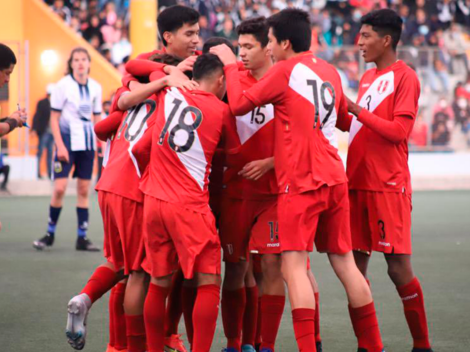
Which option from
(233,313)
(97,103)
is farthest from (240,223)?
(97,103)

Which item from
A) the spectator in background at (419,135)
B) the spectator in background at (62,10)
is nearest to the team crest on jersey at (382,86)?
the spectator in background at (419,135)

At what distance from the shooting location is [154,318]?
14.9 feet

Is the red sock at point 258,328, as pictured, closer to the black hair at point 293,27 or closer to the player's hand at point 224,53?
the player's hand at point 224,53

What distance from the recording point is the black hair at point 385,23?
17.2 ft

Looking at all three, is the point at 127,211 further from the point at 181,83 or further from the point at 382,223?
the point at 382,223

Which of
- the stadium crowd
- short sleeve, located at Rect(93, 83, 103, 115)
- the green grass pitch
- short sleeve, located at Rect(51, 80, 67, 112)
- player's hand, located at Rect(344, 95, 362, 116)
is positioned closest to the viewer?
player's hand, located at Rect(344, 95, 362, 116)

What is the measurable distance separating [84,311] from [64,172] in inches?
173

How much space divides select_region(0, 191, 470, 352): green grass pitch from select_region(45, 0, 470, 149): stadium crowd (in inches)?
272

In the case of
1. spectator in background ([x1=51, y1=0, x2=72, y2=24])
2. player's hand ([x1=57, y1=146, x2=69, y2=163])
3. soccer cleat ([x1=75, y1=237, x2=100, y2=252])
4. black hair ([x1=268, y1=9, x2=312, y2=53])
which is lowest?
soccer cleat ([x1=75, y1=237, x2=100, y2=252])

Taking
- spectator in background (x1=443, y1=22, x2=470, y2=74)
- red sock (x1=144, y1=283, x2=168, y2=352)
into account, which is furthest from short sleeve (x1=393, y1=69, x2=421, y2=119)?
spectator in background (x1=443, y1=22, x2=470, y2=74)

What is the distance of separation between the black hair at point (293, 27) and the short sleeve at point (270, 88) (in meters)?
0.21

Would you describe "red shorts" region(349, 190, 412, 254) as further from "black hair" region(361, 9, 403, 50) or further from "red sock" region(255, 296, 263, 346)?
"black hair" region(361, 9, 403, 50)

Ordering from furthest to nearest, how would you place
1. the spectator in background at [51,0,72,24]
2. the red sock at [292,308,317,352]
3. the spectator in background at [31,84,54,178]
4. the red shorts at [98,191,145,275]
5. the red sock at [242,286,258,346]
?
1. the spectator in background at [51,0,72,24]
2. the spectator in background at [31,84,54,178]
3. the red sock at [242,286,258,346]
4. the red shorts at [98,191,145,275]
5. the red sock at [292,308,317,352]

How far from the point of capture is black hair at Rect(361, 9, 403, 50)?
5.23m
